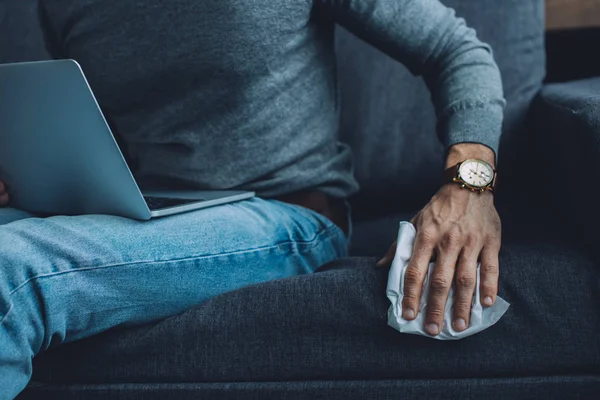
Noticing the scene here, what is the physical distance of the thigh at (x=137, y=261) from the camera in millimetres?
745

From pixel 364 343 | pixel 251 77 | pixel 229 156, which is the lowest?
pixel 364 343

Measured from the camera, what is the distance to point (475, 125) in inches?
37.4

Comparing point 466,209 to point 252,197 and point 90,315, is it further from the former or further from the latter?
point 90,315

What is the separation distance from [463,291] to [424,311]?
5cm

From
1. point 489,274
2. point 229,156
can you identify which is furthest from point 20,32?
point 489,274

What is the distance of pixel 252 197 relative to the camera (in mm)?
1052

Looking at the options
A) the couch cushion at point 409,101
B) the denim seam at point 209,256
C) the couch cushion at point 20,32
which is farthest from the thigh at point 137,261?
the couch cushion at point 20,32

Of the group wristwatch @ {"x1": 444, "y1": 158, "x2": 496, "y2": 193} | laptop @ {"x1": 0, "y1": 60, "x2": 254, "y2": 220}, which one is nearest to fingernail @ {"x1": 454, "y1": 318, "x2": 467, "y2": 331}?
wristwatch @ {"x1": 444, "y1": 158, "x2": 496, "y2": 193}

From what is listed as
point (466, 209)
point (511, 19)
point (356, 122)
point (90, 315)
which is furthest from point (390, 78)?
point (90, 315)

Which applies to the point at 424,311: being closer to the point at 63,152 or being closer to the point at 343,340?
the point at 343,340

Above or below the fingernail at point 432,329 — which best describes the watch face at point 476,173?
above

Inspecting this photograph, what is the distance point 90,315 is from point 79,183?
18 centimetres

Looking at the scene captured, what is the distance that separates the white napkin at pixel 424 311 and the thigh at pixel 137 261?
220 millimetres

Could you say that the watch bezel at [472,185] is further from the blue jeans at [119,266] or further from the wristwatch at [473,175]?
the blue jeans at [119,266]
